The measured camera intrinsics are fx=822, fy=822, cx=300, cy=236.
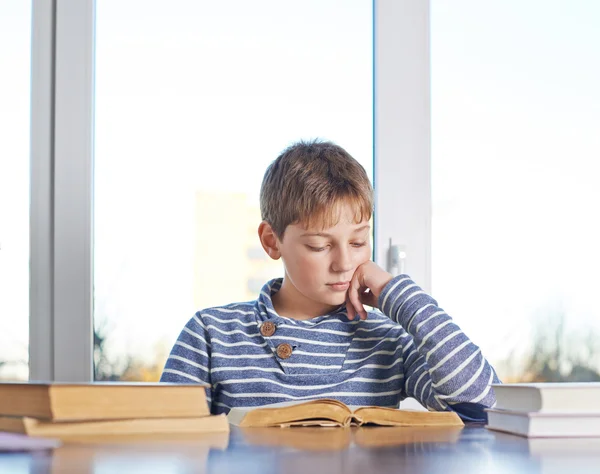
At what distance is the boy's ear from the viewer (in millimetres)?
1500

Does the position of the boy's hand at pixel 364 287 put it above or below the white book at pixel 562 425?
above

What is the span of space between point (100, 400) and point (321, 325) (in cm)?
69

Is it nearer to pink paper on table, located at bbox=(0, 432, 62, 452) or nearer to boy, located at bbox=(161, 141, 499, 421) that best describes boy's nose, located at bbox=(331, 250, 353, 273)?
boy, located at bbox=(161, 141, 499, 421)

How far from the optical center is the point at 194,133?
1924mm

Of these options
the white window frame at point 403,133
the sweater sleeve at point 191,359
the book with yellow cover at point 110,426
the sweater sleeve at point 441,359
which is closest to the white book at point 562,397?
the book with yellow cover at point 110,426

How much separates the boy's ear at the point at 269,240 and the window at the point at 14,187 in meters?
0.66

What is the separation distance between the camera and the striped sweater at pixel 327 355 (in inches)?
50.4

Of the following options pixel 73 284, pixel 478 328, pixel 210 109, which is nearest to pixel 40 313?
pixel 73 284

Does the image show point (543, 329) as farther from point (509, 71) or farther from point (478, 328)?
point (509, 71)

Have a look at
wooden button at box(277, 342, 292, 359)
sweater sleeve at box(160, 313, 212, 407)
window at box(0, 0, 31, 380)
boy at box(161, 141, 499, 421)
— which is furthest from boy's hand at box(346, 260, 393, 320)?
window at box(0, 0, 31, 380)

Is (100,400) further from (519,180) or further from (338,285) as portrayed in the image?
(519,180)

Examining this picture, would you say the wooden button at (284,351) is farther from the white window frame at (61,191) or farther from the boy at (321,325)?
the white window frame at (61,191)

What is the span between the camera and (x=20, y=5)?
1918 mm

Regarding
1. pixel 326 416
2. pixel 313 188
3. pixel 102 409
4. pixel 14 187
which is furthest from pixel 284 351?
pixel 14 187
